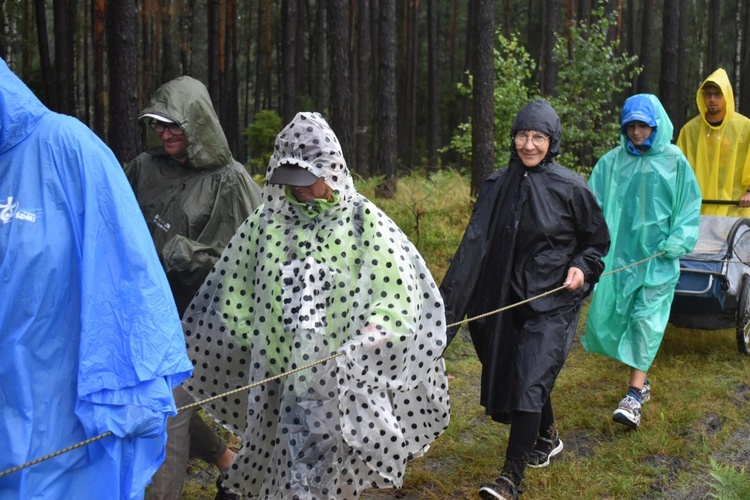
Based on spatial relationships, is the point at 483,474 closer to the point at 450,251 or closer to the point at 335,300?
the point at 335,300

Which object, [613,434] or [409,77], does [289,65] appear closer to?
[409,77]

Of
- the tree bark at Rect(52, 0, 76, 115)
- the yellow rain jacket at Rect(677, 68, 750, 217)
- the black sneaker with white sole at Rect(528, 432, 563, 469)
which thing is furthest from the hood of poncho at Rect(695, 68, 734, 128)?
the tree bark at Rect(52, 0, 76, 115)

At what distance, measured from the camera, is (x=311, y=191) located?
4.02m

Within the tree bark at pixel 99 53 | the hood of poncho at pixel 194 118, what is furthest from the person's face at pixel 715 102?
the tree bark at pixel 99 53

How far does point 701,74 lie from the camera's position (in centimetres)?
4341

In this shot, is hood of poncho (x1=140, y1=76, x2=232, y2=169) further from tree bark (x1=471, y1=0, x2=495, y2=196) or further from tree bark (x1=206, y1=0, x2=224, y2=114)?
tree bark (x1=206, y1=0, x2=224, y2=114)

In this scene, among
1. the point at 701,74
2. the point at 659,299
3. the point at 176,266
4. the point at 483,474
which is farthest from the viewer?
the point at 701,74

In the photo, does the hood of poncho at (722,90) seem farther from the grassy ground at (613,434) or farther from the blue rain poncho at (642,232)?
the grassy ground at (613,434)

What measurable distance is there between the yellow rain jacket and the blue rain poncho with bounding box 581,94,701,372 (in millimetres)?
1931

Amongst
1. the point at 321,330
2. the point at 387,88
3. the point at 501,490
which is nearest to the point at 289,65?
the point at 387,88

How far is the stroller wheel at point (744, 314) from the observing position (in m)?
7.59

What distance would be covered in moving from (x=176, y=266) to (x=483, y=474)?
2.24 metres

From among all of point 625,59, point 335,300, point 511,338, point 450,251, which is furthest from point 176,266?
point 625,59

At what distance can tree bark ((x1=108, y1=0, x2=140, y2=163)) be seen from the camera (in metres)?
8.16
